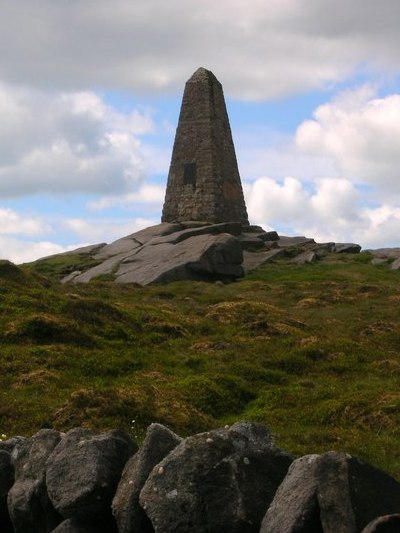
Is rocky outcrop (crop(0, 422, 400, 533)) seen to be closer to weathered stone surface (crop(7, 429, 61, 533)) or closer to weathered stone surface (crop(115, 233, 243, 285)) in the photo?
weathered stone surface (crop(7, 429, 61, 533))

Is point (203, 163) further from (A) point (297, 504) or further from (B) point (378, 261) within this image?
(A) point (297, 504)

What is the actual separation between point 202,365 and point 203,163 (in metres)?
36.3

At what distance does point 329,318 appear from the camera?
111 feet

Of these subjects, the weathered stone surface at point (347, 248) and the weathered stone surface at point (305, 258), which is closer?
the weathered stone surface at point (305, 258)

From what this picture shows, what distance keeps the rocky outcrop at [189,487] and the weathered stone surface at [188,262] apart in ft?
113

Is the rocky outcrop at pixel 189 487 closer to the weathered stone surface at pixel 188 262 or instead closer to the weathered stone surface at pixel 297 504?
the weathered stone surface at pixel 297 504

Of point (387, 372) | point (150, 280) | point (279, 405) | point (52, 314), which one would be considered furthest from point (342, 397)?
point (150, 280)

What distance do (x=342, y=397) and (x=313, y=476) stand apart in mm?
12330

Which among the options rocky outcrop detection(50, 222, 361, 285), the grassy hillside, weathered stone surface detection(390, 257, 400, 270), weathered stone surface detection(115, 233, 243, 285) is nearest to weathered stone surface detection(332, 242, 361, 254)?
rocky outcrop detection(50, 222, 361, 285)

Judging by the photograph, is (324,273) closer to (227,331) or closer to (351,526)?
(227,331)

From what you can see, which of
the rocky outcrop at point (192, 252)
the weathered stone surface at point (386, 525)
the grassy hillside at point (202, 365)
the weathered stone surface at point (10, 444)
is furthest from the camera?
the rocky outcrop at point (192, 252)

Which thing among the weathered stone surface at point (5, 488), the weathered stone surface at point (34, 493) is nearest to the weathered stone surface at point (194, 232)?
the weathered stone surface at point (5, 488)

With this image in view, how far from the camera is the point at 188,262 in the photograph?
154ft

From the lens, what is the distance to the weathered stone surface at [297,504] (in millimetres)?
8123
